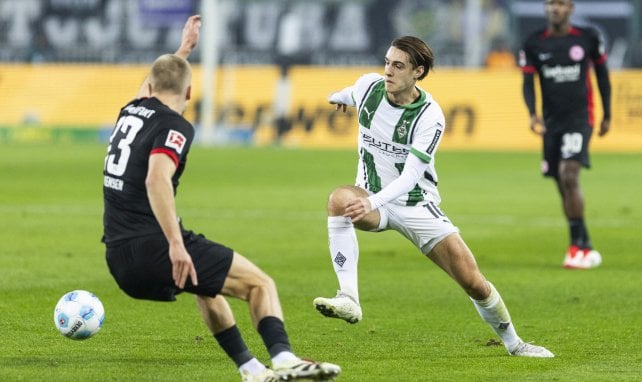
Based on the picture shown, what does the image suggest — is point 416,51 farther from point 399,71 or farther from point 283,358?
point 283,358

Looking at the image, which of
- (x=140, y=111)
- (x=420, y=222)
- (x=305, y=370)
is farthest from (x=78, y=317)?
(x=420, y=222)

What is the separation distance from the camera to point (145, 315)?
970cm

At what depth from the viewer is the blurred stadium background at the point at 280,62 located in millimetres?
31938

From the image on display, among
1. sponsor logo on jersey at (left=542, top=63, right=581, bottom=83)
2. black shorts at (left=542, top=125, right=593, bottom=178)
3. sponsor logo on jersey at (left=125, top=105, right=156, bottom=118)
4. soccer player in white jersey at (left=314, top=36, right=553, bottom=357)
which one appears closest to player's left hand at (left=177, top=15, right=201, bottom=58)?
soccer player in white jersey at (left=314, top=36, right=553, bottom=357)

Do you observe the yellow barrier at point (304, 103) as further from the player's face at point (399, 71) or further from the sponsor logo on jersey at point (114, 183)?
the sponsor logo on jersey at point (114, 183)

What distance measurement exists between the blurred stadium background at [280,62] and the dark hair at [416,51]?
21189 millimetres

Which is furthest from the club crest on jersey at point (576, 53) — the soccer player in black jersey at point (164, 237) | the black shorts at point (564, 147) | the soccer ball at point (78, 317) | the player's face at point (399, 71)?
the soccer player in black jersey at point (164, 237)

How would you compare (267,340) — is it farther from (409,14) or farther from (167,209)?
(409,14)

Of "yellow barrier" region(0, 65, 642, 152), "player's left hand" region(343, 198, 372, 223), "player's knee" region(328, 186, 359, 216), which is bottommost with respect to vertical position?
"yellow barrier" region(0, 65, 642, 152)

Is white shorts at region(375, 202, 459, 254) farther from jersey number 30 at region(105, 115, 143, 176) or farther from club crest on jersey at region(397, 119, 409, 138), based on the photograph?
jersey number 30 at region(105, 115, 143, 176)

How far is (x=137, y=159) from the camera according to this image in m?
6.79

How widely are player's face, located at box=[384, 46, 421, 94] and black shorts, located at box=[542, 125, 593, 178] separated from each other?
5389 mm

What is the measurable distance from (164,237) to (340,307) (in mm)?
1498

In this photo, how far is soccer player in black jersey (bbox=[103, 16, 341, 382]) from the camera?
664cm
